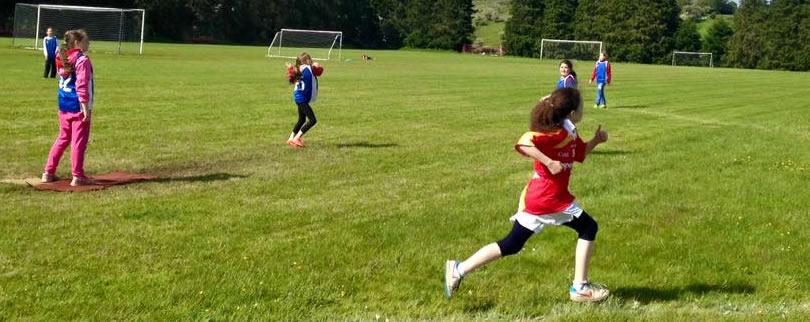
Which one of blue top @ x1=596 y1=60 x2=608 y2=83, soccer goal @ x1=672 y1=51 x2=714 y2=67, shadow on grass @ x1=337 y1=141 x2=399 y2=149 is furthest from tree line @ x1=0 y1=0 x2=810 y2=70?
shadow on grass @ x1=337 y1=141 x2=399 y2=149

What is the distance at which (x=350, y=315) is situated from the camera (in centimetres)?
561

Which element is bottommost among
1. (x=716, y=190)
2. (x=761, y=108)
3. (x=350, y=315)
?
(x=350, y=315)

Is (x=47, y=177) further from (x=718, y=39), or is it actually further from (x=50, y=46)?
(x=718, y=39)

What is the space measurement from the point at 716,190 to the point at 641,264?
4.12 meters

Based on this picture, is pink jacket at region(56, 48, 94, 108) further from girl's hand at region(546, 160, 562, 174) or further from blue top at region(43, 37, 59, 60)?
blue top at region(43, 37, 59, 60)

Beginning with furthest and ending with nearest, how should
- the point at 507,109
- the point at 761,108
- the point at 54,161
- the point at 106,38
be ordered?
the point at 106,38
the point at 761,108
the point at 507,109
the point at 54,161

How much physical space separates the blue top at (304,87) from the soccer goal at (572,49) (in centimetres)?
7886

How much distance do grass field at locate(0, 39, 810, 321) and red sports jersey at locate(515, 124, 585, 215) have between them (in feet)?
2.44

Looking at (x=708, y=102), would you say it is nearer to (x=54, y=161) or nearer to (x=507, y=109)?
(x=507, y=109)

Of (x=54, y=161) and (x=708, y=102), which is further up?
(x=708, y=102)

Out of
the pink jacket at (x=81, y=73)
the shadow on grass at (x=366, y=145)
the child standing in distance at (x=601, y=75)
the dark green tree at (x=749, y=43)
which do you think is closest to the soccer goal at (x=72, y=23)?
the child standing in distance at (x=601, y=75)

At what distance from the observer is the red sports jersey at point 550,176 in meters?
5.80

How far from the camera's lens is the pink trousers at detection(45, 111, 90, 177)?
9789 mm

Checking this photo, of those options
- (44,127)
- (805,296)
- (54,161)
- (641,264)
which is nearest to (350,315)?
(641,264)
